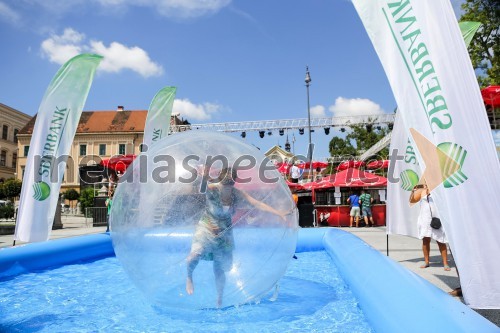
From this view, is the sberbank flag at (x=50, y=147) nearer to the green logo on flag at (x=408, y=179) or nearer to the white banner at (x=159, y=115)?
the white banner at (x=159, y=115)

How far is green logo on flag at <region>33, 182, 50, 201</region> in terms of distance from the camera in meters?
7.19

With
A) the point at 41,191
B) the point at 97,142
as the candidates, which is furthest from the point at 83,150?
the point at 41,191

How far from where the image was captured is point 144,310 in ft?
14.3

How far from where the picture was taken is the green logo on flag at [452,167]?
304 cm

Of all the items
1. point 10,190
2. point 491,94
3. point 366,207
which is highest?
point 491,94

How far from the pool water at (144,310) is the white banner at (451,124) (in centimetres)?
129

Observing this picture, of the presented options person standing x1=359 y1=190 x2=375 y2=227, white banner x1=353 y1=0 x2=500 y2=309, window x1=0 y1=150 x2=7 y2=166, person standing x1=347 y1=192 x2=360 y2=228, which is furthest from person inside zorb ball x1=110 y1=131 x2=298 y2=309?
window x1=0 y1=150 x2=7 y2=166

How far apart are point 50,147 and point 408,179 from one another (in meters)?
6.75

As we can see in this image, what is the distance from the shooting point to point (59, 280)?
6.18 meters

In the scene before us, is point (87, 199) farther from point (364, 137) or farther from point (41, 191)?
point (364, 137)

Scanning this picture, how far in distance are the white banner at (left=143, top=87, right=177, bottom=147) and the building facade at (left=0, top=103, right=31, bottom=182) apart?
44.4 m

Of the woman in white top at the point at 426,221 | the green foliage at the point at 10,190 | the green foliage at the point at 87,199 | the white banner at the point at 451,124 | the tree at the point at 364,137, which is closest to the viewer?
the white banner at the point at 451,124

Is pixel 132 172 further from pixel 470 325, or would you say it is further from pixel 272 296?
pixel 470 325

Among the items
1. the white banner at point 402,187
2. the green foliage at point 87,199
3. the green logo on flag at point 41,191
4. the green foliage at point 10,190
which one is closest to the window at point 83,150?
the green foliage at point 10,190
